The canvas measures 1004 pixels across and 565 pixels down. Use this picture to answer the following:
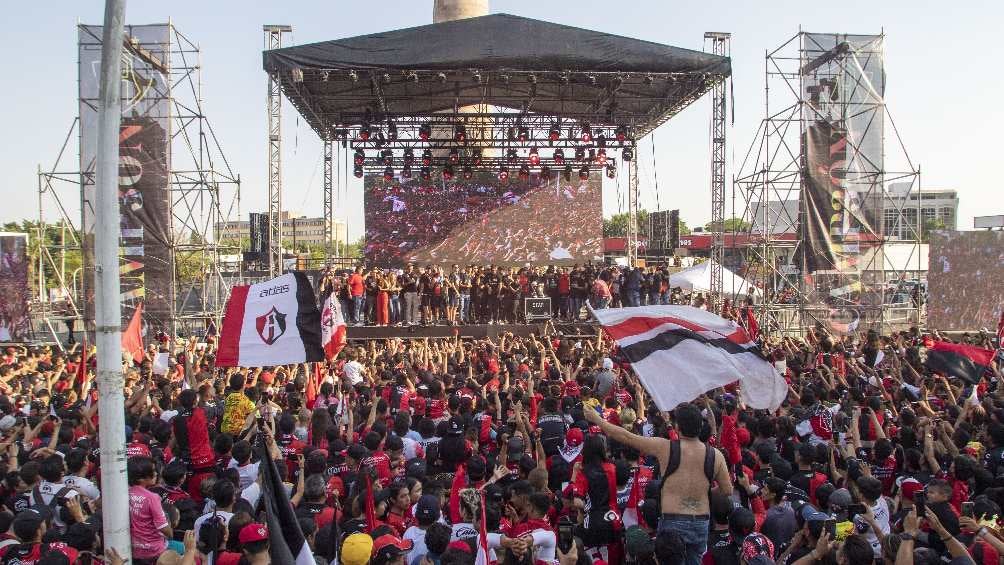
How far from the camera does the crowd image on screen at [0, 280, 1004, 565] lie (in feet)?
13.9

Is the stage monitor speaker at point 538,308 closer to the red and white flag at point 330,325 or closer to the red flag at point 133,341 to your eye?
the red and white flag at point 330,325

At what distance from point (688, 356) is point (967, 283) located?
59.4 feet

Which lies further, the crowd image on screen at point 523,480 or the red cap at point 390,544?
the crowd image on screen at point 523,480

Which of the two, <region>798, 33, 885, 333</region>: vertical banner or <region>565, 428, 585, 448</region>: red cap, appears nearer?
<region>565, 428, 585, 448</region>: red cap

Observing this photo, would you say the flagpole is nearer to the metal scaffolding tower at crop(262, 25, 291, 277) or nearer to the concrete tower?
the metal scaffolding tower at crop(262, 25, 291, 277)

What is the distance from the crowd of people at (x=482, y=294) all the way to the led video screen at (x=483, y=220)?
576 cm

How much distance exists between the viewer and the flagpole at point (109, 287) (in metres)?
4.13

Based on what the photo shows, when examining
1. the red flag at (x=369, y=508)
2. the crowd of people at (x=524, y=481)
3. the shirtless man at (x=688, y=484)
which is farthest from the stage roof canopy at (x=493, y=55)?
the shirtless man at (x=688, y=484)

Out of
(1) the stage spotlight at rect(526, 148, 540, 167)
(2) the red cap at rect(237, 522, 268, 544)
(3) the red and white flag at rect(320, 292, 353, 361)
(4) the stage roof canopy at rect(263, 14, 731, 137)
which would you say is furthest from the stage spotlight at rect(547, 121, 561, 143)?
(2) the red cap at rect(237, 522, 268, 544)

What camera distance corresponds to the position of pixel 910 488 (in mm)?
5195

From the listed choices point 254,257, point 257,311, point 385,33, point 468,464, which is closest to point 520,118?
point 385,33

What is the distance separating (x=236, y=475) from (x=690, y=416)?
326 centimetres

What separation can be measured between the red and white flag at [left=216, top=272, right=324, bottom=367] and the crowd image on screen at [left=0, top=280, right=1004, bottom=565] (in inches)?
17.3

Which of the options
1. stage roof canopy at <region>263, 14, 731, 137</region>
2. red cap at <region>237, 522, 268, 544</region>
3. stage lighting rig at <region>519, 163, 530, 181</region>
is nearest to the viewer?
red cap at <region>237, 522, 268, 544</region>
